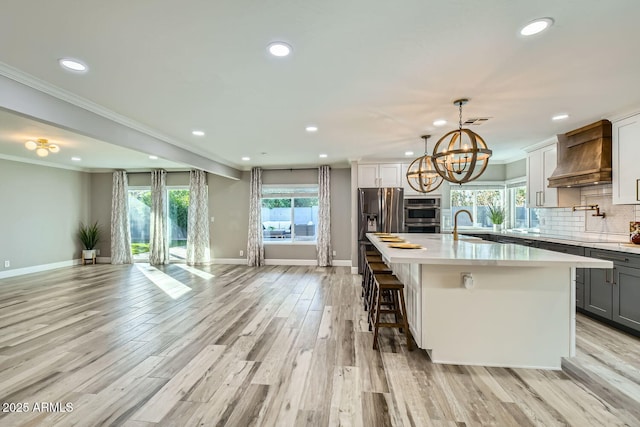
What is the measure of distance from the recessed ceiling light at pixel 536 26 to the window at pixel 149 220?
774cm

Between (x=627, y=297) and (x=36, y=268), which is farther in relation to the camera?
(x=36, y=268)

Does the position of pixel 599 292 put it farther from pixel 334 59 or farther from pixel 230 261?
pixel 230 261

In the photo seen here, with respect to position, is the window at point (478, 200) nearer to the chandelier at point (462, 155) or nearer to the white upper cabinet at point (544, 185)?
the white upper cabinet at point (544, 185)

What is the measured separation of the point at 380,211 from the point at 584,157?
328 cm

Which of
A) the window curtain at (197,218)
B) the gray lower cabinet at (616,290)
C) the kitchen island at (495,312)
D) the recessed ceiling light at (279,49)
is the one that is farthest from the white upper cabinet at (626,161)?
the window curtain at (197,218)

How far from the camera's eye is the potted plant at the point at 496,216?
6121 millimetres

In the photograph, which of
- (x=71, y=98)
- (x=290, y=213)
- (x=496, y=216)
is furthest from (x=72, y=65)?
(x=496, y=216)

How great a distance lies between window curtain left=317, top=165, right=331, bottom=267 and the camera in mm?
7137

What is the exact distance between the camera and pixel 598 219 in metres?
4.05

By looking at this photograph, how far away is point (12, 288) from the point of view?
5.12 meters

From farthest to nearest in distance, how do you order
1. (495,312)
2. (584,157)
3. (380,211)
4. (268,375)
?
(380,211) → (584,157) → (495,312) → (268,375)

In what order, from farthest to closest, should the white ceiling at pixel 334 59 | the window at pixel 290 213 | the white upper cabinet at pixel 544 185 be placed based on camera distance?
the window at pixel 290 213 < the white upper cabinet at pixel 544 185 < the white ceiling at pixel 334 59

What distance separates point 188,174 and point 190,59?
20.1 feet

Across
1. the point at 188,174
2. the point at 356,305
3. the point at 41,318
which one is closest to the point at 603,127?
the point at 356,305
